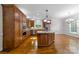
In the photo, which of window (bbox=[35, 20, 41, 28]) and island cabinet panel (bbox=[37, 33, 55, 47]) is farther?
window (bbox=[35, 20, 41, 28])

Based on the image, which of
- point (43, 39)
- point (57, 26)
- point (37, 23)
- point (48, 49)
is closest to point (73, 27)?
point (57, 26)

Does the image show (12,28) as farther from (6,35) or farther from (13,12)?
(13,12)

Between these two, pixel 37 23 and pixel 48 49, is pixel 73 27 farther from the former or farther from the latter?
pixel 48 49

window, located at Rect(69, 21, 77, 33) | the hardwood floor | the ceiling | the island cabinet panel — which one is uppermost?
the ceiling

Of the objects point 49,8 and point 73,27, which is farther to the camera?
point 73,27

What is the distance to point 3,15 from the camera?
17.7 ft

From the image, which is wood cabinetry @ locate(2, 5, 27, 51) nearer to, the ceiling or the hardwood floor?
the hardwood floor

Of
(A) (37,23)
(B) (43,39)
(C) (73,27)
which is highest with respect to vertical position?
(A) (37,23)

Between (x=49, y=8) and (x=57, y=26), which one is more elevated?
(x=49, y=8)

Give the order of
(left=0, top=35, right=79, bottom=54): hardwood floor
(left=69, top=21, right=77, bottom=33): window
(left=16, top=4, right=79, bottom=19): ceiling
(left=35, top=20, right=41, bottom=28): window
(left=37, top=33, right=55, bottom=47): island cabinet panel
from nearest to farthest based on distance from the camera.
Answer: (left=0, top=35, right=79, bottom=54): hardwood floor
(left=37, top=33, right=55, bottom=47): island cabinet panel
(left=16, top=4, right=79, bottom=19): ceiling
(left=69, top=21, right=77, bottom=33): window
(left=35, top=20, right=41, bottom=28): window

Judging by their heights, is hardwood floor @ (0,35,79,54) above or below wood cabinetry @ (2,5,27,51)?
below

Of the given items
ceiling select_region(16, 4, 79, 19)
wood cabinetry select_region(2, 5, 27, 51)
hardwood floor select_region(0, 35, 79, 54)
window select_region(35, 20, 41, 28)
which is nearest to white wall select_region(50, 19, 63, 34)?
window select_region(35, 20, 41, 28)

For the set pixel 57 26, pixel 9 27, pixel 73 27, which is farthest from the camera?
pixel 57 26
